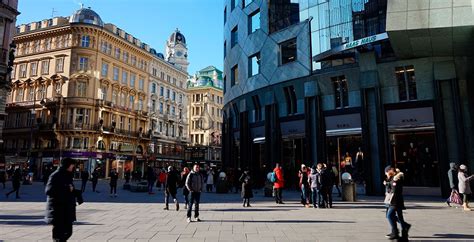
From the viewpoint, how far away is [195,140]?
88938 millimetres

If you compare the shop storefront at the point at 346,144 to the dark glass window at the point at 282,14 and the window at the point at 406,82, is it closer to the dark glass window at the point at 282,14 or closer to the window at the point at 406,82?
the window at the point at 406,82

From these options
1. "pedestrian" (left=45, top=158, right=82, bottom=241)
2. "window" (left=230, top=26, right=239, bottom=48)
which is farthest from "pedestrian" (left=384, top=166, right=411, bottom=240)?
"window" (left=230, top=26, right=239, bottom=48)

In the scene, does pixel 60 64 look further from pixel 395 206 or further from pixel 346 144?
pixel 395 206

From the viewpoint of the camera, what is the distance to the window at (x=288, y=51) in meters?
27.0

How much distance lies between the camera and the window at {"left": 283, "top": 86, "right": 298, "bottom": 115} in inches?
1070

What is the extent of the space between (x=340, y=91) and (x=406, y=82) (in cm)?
412

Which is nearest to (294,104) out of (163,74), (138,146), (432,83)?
(432,83)

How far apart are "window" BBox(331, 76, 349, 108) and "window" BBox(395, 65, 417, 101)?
333cm

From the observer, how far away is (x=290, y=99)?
90.1 ft

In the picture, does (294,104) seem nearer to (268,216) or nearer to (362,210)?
(362,210)

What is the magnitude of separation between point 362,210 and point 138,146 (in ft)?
175

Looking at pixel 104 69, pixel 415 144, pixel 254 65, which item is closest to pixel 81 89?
pixel 104 69

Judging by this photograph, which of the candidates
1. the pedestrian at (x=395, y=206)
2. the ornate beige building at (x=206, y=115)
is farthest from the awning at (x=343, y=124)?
the ornate beige building at (x=206, y=115)

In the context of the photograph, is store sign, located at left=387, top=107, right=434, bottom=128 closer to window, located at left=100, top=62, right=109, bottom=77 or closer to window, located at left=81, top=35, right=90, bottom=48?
window, located at left=100, top=62, right=109, bottom=77
